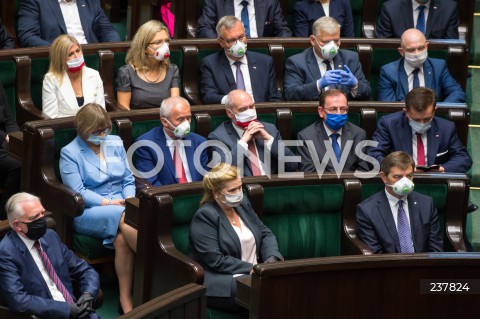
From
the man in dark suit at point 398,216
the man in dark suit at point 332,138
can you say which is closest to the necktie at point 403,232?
the man in dark suit at point 398,216

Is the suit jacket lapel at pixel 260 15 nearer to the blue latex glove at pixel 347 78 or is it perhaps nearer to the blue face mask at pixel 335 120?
the blue latex glove at pixel 347 78

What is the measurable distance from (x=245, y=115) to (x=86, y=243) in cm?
53


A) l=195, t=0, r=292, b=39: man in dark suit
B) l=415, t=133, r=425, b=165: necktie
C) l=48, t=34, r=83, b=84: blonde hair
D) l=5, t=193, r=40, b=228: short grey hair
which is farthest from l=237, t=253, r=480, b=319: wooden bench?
l=195, t=0, r=292, b=39: man in dark suit

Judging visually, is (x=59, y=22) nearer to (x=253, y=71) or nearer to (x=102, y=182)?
(x=253, y=71)

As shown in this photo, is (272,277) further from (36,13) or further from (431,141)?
(36,13)

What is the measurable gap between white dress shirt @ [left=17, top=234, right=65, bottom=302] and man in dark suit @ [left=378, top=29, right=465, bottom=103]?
4.45 feet

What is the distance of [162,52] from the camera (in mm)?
3080

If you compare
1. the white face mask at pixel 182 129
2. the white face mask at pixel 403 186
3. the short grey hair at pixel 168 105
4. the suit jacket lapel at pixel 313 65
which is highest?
the suit jacket lapel at pixel 313 65

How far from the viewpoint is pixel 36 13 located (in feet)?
10.9

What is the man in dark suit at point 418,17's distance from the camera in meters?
3.55

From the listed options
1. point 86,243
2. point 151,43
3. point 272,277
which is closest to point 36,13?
point 151,43

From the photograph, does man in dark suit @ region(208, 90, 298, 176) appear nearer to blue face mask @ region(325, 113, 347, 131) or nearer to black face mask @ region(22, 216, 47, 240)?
blue face mask @ region(325, 113, 347, 131)

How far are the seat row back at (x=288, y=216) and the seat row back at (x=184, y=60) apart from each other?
63cm

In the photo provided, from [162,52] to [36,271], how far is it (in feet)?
3.27
